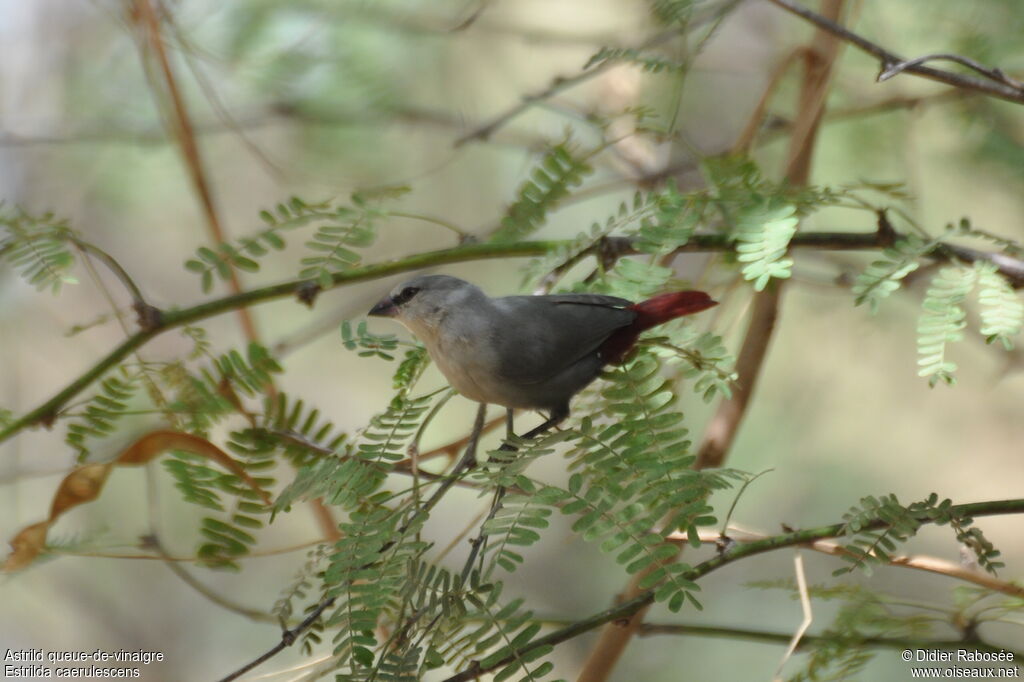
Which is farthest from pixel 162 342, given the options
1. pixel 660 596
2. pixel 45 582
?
pixel 660 596

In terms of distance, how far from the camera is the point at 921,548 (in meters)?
3.23

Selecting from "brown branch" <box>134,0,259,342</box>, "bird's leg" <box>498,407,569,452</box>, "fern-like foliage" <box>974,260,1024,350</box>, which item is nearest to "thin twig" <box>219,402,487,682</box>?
"bird's leg" <box>498,407,569,452</box>

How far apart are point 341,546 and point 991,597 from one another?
1020mm

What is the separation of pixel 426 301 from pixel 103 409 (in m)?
0.51

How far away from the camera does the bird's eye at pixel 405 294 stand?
4.84 ft

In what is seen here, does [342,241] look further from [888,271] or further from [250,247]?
[888,271]

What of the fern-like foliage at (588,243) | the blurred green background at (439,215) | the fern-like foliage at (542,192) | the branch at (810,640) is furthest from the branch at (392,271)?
the blurred green background at (439,215)

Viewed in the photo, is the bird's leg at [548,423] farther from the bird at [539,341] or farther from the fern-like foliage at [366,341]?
the fern-like foliage at [366,341]

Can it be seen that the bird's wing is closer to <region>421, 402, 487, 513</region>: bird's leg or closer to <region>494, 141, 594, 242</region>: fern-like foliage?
<region>421, 402, 487, 513</region>: bird's leg

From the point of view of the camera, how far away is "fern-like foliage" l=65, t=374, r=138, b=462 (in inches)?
50.9

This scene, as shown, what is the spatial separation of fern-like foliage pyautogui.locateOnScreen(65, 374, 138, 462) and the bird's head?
0.40 metres

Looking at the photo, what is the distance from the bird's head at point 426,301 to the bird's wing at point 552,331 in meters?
0.10

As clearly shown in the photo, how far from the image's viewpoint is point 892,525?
40.8 inches

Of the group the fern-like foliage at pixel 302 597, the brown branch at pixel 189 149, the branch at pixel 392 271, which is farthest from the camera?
the brown branch at pixel 189 149
